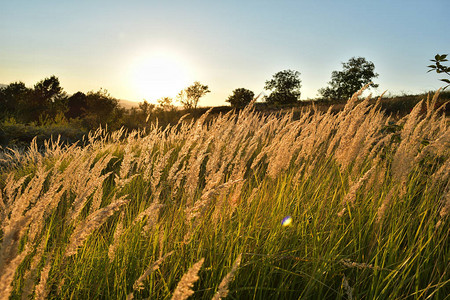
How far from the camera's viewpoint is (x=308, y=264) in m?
1.78

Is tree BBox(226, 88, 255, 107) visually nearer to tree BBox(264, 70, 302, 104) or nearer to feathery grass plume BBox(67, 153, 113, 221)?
tree BBox(264, 70, 302, 104)

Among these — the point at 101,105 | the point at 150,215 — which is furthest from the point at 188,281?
the point at 101,105

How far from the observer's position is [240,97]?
173 feet

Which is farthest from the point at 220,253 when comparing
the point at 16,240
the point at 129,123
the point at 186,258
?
the point at 129,123

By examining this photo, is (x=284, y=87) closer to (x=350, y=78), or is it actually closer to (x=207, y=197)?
(x=350, y=78)

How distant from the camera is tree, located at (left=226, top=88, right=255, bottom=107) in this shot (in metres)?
52.2

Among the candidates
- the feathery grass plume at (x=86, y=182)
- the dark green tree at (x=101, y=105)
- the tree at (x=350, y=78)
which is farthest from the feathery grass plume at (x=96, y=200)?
the tree at (x=350, y=78)

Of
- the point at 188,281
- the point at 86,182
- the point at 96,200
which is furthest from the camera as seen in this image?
the point at 86,182

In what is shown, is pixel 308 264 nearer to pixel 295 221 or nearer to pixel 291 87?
pixel 295 221

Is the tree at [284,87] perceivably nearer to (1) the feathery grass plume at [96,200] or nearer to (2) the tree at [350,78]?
(2) the tree at [350,78]

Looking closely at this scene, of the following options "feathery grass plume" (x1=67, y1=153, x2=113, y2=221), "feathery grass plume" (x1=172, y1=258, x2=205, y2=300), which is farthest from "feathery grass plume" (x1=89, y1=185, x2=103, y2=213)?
"feathery grass plume" (x1=172, y1=258, x2=205, y2=300)

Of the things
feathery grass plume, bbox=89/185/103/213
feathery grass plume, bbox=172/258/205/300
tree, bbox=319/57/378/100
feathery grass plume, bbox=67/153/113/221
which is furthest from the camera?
tree, bbox=319/57/378/100

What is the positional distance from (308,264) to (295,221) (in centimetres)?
35

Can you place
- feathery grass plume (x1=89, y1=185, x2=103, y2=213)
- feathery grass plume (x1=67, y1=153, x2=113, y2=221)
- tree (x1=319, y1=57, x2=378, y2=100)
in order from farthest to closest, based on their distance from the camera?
tree (x1=319, y1=57, x2=378, y2=100), feathery grass plume (x1=89, y1=185, x2=103, y2=213), feathery grass plume (x1=67, y1=153, x2=113, y2=221)
